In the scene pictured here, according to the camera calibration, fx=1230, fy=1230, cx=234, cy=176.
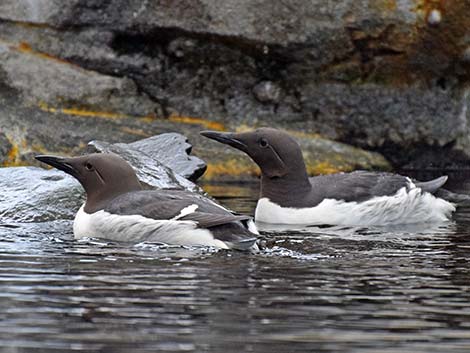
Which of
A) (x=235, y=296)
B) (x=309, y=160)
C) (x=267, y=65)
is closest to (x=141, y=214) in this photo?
(x=235, y=296)

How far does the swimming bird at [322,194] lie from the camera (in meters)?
10.2

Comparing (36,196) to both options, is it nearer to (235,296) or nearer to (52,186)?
(52,186)

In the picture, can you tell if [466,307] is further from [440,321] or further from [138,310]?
[138,310]

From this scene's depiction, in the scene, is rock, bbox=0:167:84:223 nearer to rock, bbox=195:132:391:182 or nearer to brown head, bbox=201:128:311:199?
brown head, bbox=201:128:311:199

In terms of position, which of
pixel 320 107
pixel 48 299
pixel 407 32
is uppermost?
pixel 407 32

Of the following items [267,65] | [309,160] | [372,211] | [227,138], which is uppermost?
[267,65]

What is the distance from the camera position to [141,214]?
8148 mm

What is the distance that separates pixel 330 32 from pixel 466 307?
8.55 m

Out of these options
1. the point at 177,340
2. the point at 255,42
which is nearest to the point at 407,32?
the point at 255,42

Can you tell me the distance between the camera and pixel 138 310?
5.60m

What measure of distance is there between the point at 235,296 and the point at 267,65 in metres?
8.72

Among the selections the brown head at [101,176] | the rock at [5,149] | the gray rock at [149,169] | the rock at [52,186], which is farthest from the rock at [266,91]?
the brown head at [101,176]

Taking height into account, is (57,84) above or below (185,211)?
above

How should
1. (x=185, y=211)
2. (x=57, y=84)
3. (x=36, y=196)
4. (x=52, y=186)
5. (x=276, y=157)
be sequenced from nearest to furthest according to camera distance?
1. (x=185, y=211)
2. (x=36, y=196)
3. (x=52, y=186)
4. (x=276, y=157)
5. (x=57, y=84)
